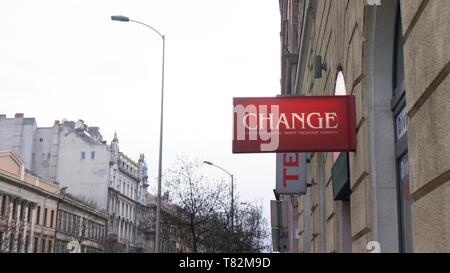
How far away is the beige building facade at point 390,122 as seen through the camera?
4.27m

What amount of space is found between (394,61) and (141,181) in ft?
333

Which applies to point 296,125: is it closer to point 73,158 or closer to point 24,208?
point 24,208

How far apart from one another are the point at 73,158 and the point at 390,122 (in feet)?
264

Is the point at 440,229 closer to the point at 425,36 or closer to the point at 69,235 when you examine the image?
the point at 425,36

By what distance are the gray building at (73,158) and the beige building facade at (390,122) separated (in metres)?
72.2

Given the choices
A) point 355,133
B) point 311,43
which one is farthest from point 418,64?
point 311,43

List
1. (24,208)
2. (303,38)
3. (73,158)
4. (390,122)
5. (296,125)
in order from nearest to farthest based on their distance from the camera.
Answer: (390,122), (296,125), (303,38), (24,208), (73,158)

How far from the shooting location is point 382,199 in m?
6.58

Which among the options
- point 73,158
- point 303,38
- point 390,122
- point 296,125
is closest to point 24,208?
point 73,158

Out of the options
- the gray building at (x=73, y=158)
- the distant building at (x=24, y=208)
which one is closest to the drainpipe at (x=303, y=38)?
the distant building at (x=24, y=208)

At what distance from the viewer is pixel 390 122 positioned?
6.74m

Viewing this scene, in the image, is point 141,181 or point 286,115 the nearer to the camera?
point 286,115

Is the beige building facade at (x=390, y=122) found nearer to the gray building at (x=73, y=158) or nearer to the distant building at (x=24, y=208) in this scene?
the distant building at (x=24, y=208)

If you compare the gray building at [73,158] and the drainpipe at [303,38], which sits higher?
the gray building at [73,158]
